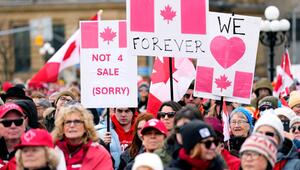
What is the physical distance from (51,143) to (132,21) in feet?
10.4

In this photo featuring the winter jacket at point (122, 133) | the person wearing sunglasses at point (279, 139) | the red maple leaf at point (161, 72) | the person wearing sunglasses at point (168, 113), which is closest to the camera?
the person wearing sunglasses at point (279, 139)

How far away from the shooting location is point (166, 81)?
1354 centimetres

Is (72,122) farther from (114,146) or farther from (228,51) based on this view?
(228,51)

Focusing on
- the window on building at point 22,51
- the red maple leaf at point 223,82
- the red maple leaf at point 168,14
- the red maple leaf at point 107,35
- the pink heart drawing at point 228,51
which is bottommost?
the window on building at point 22,51

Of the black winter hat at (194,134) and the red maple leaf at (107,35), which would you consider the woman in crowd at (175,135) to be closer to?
the black winter hat at (194,134)

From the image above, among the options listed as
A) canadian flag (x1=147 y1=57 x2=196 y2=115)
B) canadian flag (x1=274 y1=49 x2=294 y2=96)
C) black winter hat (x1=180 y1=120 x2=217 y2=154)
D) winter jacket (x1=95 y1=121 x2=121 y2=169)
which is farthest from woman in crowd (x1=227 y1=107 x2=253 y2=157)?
canadian flag (x1=274 y1=49 x2=294 y2=96)

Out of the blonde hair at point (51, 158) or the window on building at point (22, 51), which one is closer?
the blonde hair at point (51, 158)

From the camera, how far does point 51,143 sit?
8.97 metres

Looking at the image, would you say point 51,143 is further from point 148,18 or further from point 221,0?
point 221,0

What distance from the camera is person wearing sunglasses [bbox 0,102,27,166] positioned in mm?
10219

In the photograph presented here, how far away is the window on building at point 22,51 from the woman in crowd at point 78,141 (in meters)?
58.9

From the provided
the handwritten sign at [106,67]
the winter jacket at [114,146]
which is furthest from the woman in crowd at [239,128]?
the winter jacket at [114,146]

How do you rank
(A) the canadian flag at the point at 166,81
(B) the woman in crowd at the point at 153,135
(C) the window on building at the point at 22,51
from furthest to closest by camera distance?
(C) the window on building at the point at 22,51, (A) the canadian flag at the point at 166,81, (B) the woman in crowd at the point at 153,135

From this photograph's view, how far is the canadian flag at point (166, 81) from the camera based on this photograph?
13.3 m
